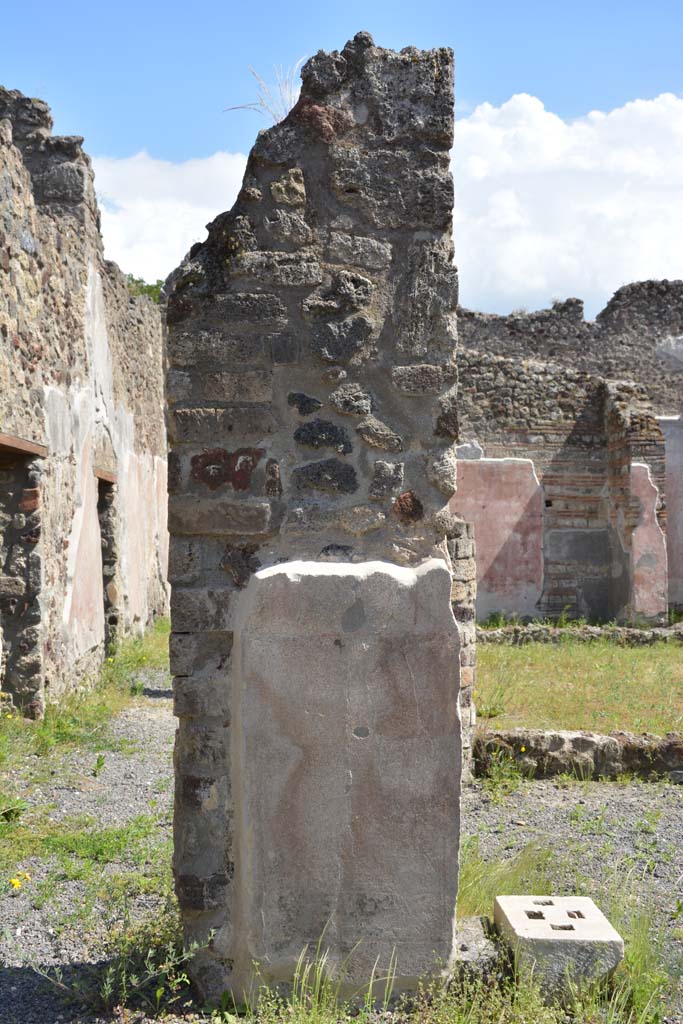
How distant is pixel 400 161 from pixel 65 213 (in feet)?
21.1

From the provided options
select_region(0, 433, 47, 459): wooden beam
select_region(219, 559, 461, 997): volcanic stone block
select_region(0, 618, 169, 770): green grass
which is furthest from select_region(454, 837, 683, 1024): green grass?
select_region(0, 433, 47, 459): wooden beam

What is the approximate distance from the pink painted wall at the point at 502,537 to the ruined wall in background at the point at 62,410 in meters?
4.32

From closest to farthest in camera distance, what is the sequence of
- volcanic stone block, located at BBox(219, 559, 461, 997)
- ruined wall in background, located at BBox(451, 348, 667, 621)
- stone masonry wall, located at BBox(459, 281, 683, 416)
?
volcanic stone block, located at BBox(219, 559, 461, 997) < ruined wall in background, located at BBox(451, 348, 667, 621) < stone masonry wall, located at BBox(459, 281, 683, 416)

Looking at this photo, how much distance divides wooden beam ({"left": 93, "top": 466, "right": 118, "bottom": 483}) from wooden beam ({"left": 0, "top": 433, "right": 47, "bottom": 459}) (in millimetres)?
1898

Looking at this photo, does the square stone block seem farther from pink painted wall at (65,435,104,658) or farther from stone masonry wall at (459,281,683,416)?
stone masonry wall at (459,281,683,416)

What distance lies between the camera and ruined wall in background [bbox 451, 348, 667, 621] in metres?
12.4

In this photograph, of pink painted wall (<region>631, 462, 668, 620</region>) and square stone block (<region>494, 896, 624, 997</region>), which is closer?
square stone block (<region>494, 896, 624, 997</region>)

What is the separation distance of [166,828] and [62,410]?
A: 12.0 feet

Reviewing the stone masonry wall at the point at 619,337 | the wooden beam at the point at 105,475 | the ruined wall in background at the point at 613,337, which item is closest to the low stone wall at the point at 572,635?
the wooden beam at the point at 105,475

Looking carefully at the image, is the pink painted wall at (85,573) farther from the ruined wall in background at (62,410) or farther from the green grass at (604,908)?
the green grass at (604,908)

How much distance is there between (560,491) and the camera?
42.7 feet

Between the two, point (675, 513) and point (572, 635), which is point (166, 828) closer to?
point (572, 635)

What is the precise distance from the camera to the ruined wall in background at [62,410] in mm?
6137

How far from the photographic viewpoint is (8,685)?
20.1 feet
